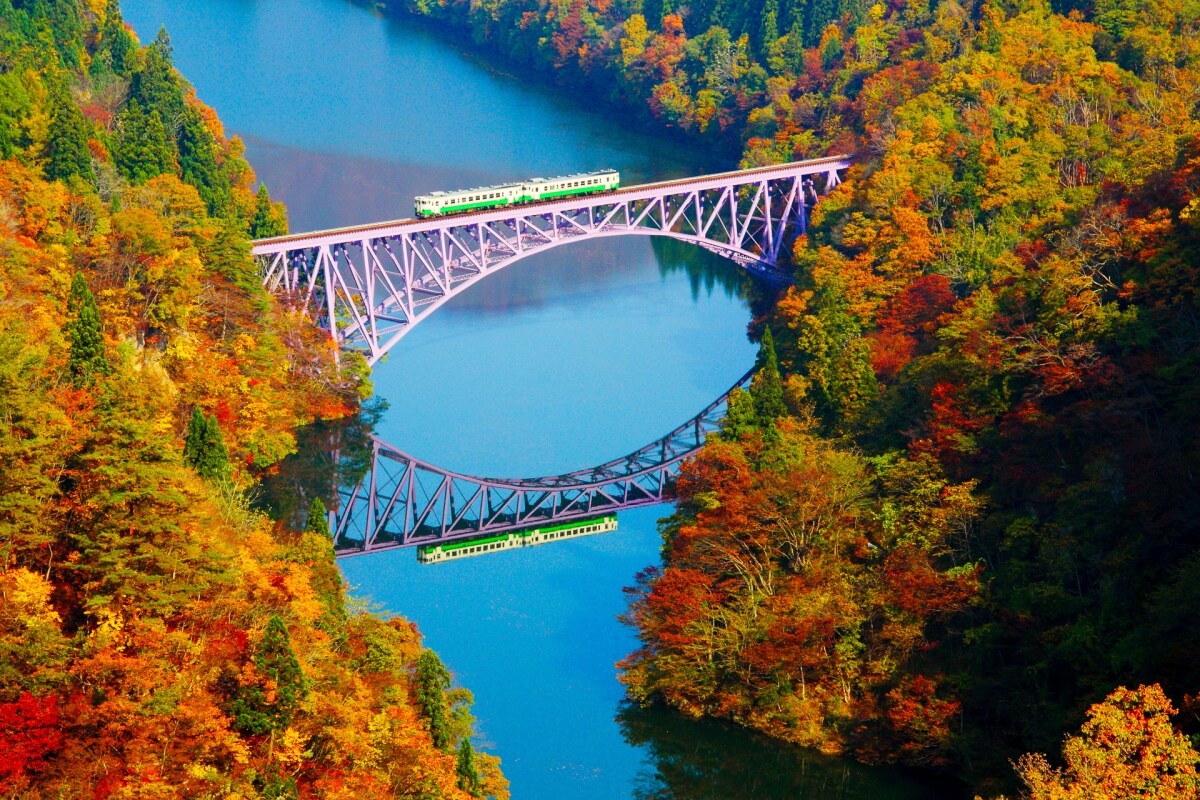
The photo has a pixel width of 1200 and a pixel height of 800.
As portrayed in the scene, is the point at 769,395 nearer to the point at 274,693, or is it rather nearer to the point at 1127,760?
the point at 1127,760

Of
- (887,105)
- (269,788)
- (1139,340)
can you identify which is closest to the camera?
(269,788)

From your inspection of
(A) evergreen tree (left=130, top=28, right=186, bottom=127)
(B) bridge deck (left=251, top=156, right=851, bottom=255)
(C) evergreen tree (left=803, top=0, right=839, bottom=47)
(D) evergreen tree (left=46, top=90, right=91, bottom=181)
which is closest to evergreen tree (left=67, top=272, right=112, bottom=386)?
(B) bridge deck (left=251, top=156, right=851, bottom=255)

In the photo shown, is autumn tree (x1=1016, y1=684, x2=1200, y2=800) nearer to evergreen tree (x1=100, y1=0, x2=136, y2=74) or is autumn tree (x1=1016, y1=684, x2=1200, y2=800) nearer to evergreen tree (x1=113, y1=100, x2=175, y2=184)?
evergreen tree (x1=113, y1=100, x2=175, y2=184)

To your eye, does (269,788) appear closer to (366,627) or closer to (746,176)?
(366,627)

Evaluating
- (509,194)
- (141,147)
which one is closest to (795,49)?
(509,194)

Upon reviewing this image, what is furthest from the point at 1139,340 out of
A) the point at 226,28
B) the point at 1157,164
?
the point at 226,28

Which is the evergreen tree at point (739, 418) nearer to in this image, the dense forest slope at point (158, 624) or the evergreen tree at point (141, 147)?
the dense forest slope at point (158, 624)

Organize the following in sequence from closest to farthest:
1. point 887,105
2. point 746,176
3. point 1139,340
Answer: point 1139,340 < point 746,176 < point 887,105

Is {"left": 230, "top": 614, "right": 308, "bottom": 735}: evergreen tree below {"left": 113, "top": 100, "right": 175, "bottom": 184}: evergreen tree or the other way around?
below
